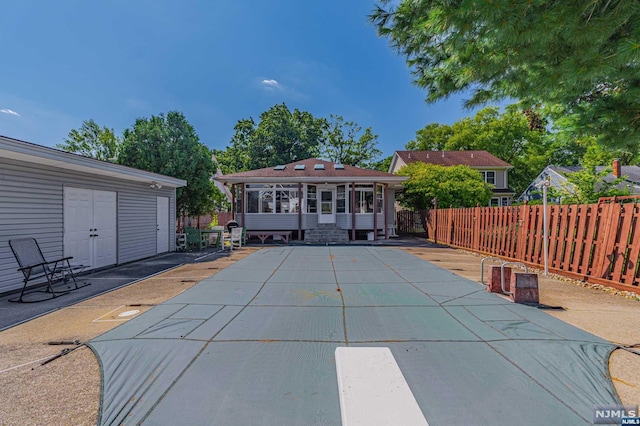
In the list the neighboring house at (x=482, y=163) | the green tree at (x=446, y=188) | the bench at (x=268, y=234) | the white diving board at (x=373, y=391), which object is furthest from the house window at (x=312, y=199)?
the neighboring house at (x=482, y=163)

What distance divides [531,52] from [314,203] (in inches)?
493

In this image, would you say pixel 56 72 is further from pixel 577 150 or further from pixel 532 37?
pixel 577 150

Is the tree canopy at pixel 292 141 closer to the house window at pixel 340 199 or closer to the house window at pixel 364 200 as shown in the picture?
the house window at pixel 340 199

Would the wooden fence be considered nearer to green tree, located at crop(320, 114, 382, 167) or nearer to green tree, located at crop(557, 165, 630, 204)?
green tree, located at crop(557, 165, 630, 204)

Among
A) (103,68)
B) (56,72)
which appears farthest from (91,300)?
(56,72)

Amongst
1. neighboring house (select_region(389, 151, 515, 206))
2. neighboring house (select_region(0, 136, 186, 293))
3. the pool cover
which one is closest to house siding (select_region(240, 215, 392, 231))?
neighboring house (select_region(0, 136, 186, 293))

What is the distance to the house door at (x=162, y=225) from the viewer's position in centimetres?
1084

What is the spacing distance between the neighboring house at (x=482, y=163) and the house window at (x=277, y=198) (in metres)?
14.6

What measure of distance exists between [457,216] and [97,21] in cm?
1696

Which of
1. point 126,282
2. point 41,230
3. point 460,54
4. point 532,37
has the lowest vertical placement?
point 126,282

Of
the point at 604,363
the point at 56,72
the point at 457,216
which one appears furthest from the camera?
the point at 56,72

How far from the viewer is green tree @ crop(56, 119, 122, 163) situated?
19812 millimetres

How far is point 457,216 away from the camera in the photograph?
12602 mm

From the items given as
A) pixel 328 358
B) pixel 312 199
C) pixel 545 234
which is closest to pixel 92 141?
pixel 312 199
